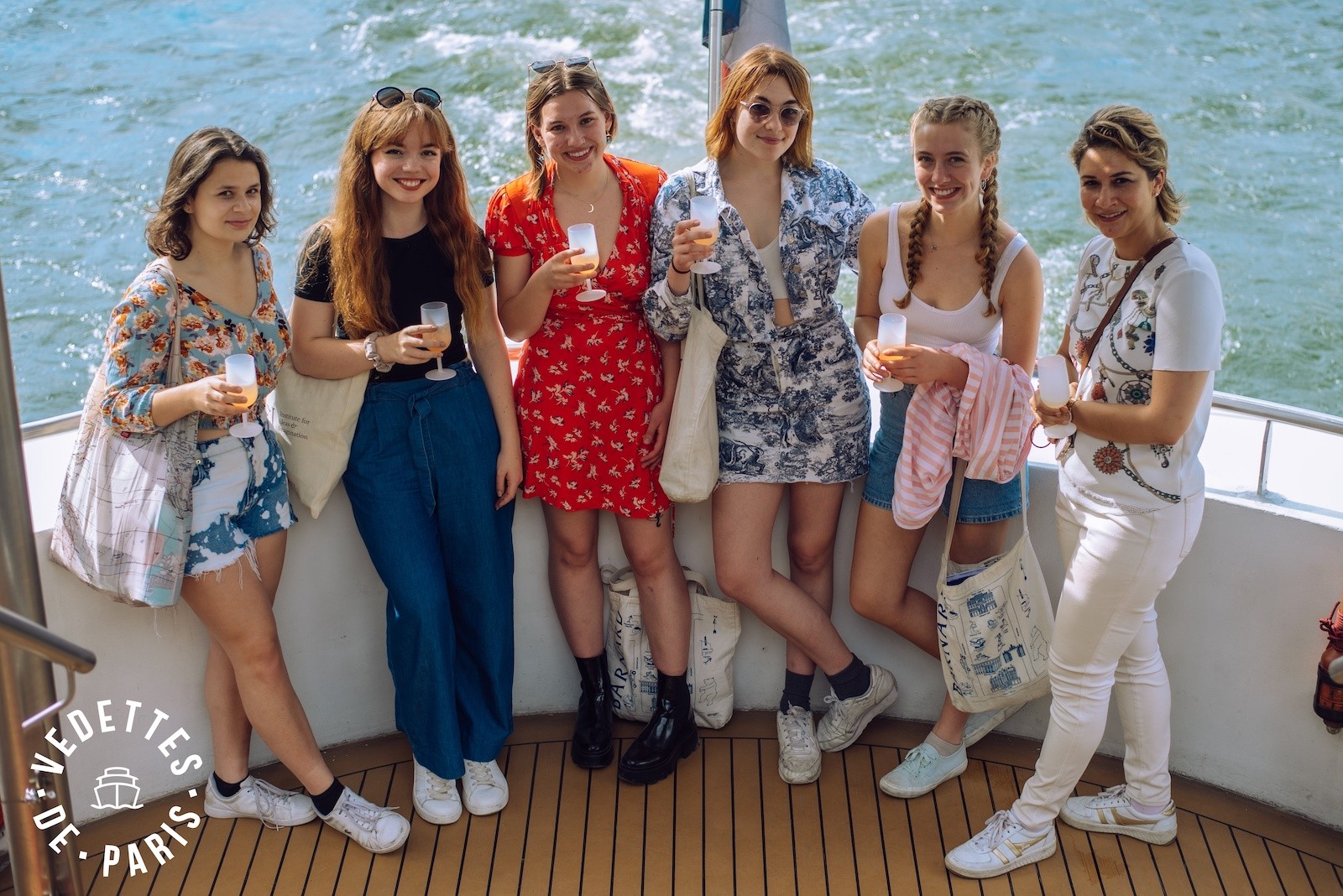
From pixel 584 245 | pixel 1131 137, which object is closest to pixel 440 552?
pixel 584 245

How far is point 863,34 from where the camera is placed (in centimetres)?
1152

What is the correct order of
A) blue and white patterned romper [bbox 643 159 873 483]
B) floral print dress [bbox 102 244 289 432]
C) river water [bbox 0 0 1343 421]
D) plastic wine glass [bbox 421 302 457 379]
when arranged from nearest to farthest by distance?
1. floral print dress [bbox 102 244 289 432]
2. plastic wine glass [bbox 421 302 457 379]
3. blue and white patterned romper [bbox 643 159 873 483]
4. river water [bbox 0 0 1343 421]

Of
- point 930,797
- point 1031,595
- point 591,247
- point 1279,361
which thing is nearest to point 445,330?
point 591,247

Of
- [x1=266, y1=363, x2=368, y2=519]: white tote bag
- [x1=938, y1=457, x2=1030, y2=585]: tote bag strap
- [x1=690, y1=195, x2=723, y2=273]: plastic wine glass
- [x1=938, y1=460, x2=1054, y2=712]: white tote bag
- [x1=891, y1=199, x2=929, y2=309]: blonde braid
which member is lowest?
[x1=938, y1=460, x2=1054, y2=712]: white tote bag

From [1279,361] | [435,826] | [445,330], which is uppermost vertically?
[445,330]

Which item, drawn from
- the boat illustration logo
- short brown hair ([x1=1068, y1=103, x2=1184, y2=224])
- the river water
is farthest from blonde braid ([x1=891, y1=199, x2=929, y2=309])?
the river water

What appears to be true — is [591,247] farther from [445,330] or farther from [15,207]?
[15,207]

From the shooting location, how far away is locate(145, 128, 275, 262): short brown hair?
2.31 metres

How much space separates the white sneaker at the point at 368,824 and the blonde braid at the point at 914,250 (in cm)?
155

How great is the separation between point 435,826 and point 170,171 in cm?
150

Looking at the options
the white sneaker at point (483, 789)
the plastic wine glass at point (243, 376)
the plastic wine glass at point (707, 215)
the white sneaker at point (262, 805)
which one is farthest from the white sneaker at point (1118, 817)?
the plastic wine glass at point (243, 376)

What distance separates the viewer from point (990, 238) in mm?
2479

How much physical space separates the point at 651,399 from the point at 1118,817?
4.45 feet

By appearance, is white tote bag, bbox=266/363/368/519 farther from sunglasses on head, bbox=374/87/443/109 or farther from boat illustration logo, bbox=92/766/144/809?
boat illustration logo, bbox=92/766/144/809
